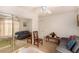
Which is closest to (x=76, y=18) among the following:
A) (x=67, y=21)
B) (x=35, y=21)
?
(x=67, y=21)

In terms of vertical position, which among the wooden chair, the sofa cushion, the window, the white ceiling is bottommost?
the sofa cushion

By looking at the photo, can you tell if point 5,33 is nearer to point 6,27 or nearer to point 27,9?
point 6,27

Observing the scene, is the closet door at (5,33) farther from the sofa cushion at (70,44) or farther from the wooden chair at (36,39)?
the sofa cushion at (70,44)

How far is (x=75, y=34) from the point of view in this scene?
40.6 inches

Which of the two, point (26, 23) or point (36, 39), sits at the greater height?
point (26, 23)

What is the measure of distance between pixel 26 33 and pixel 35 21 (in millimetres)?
155

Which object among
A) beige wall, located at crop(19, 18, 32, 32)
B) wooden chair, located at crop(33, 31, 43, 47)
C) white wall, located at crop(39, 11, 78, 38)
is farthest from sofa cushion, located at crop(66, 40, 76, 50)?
beige wall, located at crop(19, 18, 32, 32)

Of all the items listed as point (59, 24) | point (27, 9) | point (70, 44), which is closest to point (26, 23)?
point (27, 9)

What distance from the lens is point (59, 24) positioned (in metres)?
1.07

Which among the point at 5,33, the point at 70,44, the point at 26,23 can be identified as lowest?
the point at 70,44

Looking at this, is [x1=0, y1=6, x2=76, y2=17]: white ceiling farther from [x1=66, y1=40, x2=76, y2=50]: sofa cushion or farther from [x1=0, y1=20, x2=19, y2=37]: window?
[x1=66, y1=40, x2=76, y2=50]: sofa cushion

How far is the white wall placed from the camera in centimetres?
105

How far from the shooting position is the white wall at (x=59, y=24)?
1.05 m

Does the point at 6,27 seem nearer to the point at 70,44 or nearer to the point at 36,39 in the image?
the point at 36,39
